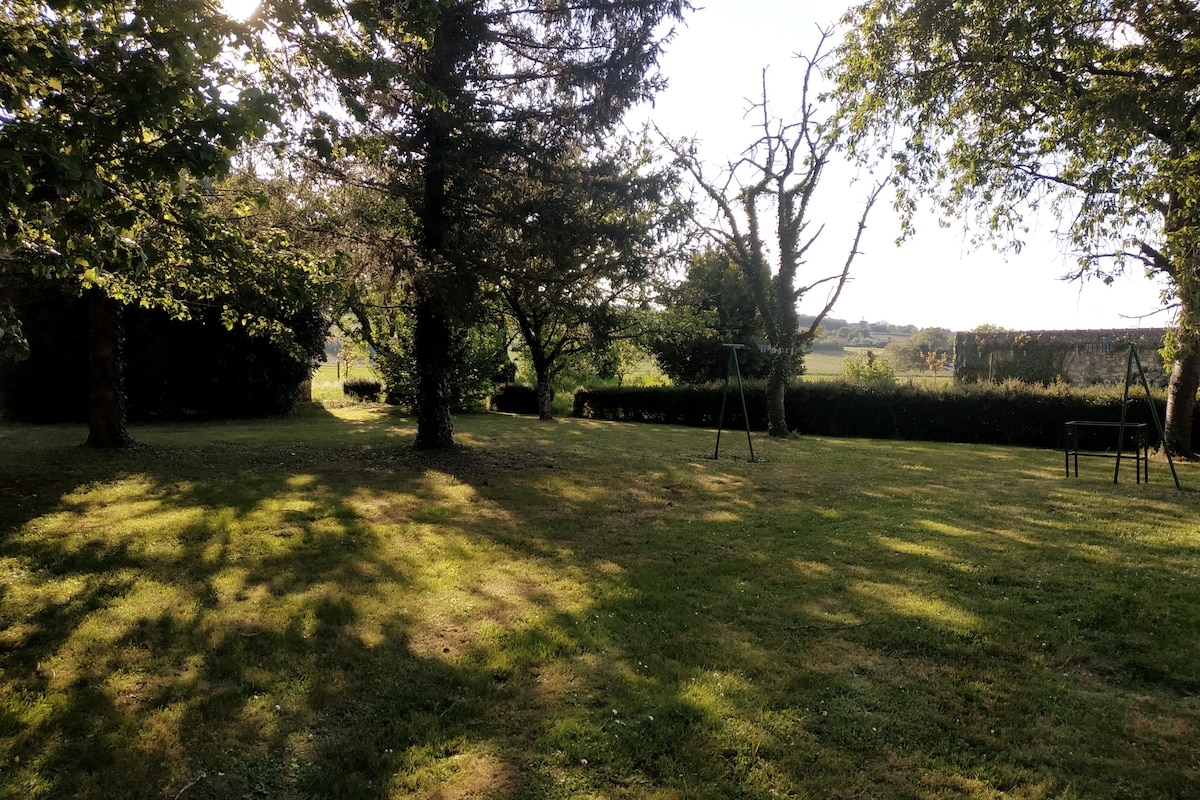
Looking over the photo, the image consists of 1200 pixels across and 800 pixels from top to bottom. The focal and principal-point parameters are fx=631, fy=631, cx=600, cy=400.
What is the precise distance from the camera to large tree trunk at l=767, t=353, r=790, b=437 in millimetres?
18359

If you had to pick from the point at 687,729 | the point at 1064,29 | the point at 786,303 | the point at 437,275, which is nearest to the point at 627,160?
the point at 786,303

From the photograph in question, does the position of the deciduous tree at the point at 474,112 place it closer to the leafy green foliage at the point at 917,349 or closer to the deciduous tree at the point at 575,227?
the deciduous tree at the point at 575,227

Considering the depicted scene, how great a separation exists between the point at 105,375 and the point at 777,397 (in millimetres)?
15931

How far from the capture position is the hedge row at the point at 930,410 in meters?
17.3

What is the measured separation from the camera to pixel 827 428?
2081 centimetres

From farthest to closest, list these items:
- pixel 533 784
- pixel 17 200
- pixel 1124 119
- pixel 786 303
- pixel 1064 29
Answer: pixel 786 303 → pixel 1064 29 → pixel 1124 119 → pixel 17 200 → pixel 533 784

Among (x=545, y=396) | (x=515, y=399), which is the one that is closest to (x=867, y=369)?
(x=545, y=396)

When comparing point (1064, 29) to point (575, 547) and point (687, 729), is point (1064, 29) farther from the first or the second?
point (687, 729)

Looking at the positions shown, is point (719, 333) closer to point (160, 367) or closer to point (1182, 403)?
point (1182, 403)

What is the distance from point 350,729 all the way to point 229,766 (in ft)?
1.85

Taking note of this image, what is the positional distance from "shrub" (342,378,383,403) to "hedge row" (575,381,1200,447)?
14.7m

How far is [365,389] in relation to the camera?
30188mm

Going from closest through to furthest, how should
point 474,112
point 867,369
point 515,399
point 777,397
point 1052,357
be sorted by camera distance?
point 474,112 → point 777,397 → point 1052,357 → point 515,399 → point 867,369

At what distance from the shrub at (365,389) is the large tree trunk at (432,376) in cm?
1884
